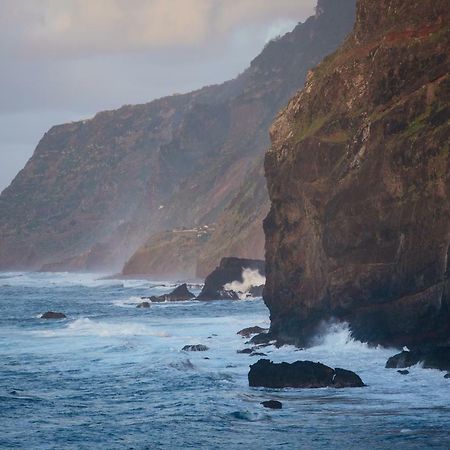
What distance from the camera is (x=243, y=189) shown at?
166375mm

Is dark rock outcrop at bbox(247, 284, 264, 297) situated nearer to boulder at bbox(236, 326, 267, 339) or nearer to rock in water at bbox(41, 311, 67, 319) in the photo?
rock in water at bbox(41, 311, 67, 319)

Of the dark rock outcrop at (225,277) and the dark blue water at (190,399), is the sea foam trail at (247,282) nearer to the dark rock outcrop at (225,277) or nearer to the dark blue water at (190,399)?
the dark rock outcrop at (225,277)

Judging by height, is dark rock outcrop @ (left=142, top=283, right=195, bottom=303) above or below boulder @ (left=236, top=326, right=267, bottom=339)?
above

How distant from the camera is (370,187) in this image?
54375 millimetres

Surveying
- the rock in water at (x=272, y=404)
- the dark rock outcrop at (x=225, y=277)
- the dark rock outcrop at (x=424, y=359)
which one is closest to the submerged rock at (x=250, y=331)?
the dark rock outcrop at (x=424, y=359)

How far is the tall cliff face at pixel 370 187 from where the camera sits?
50.5 metres

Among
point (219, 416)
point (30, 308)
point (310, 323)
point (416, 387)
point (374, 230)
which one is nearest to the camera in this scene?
point (219, 416)

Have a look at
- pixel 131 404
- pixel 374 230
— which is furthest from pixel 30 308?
pixel 131 404

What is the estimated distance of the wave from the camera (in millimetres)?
72125

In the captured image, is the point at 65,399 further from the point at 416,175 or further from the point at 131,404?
the point at 416,175

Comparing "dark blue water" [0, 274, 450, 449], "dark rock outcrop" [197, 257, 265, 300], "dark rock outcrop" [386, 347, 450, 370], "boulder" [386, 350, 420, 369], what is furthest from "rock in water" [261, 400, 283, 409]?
"dark rock outcrop" [197, 257, 265, 300]

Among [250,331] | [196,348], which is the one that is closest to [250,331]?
[250,331]

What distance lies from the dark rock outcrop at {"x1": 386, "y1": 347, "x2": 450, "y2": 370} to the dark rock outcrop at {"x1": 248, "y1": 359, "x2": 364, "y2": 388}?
314cm

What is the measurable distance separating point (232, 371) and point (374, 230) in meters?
9.56
